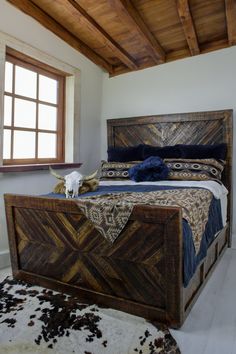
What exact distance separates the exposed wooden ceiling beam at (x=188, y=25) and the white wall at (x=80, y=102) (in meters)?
1.48

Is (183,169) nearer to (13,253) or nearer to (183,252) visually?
(183,252)

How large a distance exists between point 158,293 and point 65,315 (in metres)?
0.66

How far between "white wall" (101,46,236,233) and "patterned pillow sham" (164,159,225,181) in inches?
18.2

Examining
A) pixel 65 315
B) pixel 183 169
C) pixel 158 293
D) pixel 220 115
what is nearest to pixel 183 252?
pixel 158 293

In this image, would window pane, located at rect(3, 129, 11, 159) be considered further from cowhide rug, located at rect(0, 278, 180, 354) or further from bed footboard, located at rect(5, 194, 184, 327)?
cowhide rug, located at rect(0, 278, 180, 354)

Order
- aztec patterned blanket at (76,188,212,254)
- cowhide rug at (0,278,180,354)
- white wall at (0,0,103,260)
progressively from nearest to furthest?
cowhide rug at (0,278,180,354)
aztec patterned blanket at (76,188,212,254)
white wall at (0,0,103,260)

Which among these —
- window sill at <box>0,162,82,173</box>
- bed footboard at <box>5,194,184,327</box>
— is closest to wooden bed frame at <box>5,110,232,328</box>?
bed footboard at <box>5,194,184,327</box>

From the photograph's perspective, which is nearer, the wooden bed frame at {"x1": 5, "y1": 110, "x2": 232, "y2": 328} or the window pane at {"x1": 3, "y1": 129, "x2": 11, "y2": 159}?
the wooden bed frame at {"x1": 5, "y1": 110, "x2": 232, "y2": 328}

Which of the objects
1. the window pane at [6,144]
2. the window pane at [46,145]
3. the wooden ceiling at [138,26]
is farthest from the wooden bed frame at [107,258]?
the wooden ceiling at [138,26]

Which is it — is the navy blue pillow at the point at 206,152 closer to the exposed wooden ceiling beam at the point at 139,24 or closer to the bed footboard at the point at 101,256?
the exposed wooden ceiling beam at the point at 139,24

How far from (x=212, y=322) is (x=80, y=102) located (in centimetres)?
316

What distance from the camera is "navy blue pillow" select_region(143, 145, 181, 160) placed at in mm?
3688

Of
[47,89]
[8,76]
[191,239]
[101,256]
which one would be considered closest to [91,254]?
[101,256]

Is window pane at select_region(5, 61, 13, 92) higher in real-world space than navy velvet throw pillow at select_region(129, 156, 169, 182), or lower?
higher
